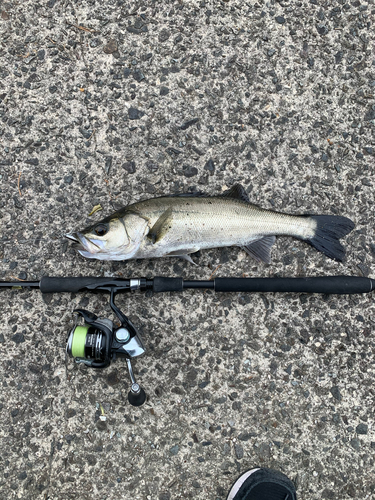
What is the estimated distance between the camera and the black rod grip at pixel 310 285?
2738 millimetres

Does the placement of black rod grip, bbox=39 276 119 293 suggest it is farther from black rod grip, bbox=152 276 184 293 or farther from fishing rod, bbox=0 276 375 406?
black rod grip, bbox=152 276 184 293

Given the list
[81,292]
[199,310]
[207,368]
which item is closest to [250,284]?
[199,310]

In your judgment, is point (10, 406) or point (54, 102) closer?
point (10, 406)

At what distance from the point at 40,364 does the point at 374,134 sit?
350 cm

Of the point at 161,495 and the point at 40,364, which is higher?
the point at 40,364

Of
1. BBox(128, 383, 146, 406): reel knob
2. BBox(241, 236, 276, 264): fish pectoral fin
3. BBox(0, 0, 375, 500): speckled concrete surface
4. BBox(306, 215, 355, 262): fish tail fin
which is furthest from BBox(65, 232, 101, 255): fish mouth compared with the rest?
BBox(306, 215, 355, 262): fish tail fin

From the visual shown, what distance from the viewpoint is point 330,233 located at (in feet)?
9.36

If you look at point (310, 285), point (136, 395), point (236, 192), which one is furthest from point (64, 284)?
point (310, 285)

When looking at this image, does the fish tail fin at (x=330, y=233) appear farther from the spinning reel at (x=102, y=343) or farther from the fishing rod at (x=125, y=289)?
the spinning reel at (x=102, y=343)

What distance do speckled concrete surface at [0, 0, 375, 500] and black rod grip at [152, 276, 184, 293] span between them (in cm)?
23

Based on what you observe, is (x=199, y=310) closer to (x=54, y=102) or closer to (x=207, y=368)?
(x=207, y=368)

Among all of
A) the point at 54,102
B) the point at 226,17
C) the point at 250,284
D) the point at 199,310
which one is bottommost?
the point at 199,310

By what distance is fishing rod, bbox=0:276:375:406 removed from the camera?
253cm

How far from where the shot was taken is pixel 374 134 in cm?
310
